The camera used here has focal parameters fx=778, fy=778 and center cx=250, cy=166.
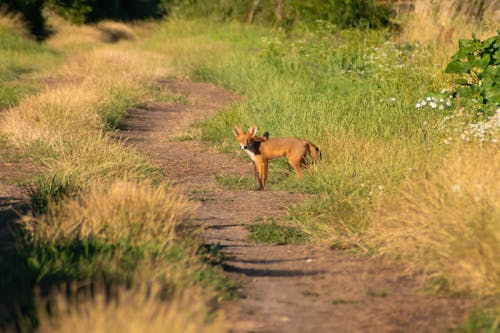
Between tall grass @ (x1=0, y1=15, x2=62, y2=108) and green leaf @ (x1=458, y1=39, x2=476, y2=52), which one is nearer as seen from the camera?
green leaf @ (x1=458, y1=39, x2=476, y2=52)

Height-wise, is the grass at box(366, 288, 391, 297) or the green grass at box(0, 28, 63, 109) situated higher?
the grass at box(366, 288, 391, 297)

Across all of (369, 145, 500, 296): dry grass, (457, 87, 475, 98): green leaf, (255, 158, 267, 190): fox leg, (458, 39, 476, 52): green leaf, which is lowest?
(255, 158, 267, 190): fox leg

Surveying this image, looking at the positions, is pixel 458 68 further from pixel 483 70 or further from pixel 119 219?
pixel 119 219

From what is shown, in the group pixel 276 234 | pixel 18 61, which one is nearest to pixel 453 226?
pixel 276 234

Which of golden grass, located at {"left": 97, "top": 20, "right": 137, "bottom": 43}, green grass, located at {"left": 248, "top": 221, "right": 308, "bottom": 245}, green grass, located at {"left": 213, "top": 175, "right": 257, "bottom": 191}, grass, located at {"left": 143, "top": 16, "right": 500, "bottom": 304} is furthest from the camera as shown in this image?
golden grass, located at {"left": 97, "top": 20, "right": 137, "bottom": 43}

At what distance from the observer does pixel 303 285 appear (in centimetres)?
550

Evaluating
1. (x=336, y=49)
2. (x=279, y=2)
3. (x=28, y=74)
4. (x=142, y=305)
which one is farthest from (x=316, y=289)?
(x=279, y=2)

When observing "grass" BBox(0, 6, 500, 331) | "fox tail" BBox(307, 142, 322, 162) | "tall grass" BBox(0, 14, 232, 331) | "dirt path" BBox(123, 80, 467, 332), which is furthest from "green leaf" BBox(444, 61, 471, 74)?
"tall grass" BBox(0, 14, 232, 331)

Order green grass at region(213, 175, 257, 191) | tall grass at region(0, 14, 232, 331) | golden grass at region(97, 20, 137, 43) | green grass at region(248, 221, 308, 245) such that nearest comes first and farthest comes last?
tall grass at region(0, 14, 232, 331) < green grass at region(248, 221, 308, 245) < green grass at region(213, 175, 257, 191) < golden grass at region(97, 20, 137, 43)

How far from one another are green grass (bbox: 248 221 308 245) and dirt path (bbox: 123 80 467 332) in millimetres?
129

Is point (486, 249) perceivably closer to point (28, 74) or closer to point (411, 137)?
point (411, 137)

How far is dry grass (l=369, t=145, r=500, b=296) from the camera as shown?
16.4ft

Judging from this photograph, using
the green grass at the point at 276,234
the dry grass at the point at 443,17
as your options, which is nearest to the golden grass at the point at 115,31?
the dry grass at the point at 443,17

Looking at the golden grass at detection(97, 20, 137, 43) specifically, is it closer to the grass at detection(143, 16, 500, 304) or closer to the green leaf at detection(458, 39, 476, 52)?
the grass at detection(143, 16, 500, 304)
